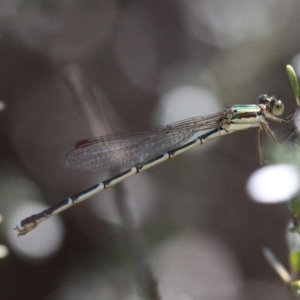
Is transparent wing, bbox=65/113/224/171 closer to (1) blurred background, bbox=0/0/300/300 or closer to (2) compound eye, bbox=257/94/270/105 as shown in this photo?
(1) blurred background, bbox=0/0/300/300

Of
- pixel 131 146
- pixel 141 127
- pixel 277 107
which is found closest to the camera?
pixel 277 107

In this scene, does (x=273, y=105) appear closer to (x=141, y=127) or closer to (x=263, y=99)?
(x=263, y=99)

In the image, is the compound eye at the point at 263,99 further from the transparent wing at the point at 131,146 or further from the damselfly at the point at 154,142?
the transparent wing at the point at 131,146

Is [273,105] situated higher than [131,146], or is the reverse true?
[131,146]

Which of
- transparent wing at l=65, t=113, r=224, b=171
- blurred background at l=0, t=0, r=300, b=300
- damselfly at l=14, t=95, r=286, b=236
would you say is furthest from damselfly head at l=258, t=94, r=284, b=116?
blurred background at l=0, t=0, r=300, b=300

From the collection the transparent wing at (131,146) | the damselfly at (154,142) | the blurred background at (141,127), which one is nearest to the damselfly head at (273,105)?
the damselfly at (154,142)

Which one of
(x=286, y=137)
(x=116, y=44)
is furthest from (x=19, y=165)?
(x=286, y=137)

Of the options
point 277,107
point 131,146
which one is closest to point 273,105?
point 277,107
